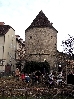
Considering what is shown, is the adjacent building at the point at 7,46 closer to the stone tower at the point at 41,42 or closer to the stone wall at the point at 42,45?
the stone tower at the point at 41,42

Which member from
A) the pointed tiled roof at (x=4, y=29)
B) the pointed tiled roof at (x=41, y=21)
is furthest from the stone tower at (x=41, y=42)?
the pointed tiled roof at (x=4, y=29)

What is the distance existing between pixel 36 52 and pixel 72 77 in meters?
32.4

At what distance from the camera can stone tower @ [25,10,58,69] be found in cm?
5591

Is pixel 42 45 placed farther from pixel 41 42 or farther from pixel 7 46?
pixel 7 46

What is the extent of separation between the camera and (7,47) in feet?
192

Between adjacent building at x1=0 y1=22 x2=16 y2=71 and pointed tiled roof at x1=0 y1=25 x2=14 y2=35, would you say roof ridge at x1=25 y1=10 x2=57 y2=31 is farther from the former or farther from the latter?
adjacent building at x1=0 y1=22 x2=16 y2=71

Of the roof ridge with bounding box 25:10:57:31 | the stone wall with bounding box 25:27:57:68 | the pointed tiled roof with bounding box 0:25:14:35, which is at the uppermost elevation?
the roof ridge with bounding box 25:10:57:31

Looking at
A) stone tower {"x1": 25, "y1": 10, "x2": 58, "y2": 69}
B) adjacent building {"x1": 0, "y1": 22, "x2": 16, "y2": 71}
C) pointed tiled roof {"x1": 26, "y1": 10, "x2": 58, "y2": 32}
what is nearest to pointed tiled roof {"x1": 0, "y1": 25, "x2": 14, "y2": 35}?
adjacent building {"x1": 0, "y1": 22, "x2": 16, "y2": 71}

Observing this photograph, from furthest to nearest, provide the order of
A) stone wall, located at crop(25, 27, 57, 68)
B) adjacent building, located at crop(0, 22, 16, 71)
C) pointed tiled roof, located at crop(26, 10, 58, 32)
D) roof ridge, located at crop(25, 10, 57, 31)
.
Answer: pointed tiled roof, located at crop(26, 10, 58, 32)
roof ridge, located at crop(25, 10, 57, 31)
stone wall, located at crop(25, 27, 57, 68)
adjacent building, located at crop(0, 22, 16, 71)

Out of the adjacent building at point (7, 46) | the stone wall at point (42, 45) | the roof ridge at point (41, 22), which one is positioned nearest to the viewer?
the adjacent building at point (7, 46)

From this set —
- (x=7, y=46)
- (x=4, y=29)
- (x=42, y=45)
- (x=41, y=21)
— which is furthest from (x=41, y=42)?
(x=4, y=29)

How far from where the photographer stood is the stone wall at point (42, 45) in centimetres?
5588

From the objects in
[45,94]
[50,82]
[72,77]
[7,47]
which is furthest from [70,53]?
[45,94]

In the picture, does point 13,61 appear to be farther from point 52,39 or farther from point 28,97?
point 28,97
